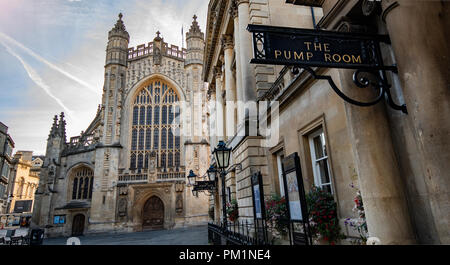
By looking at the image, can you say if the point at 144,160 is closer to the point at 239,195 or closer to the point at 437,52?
the point at 239,195

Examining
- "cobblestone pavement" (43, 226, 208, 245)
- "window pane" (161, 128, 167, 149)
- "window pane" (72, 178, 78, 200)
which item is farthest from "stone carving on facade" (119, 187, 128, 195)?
"window pane" (72, 178, 78, 200)

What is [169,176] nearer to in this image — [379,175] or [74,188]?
[74,188]

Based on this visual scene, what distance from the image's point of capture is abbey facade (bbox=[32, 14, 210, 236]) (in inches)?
1097

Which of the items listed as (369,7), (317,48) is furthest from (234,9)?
(317,48)

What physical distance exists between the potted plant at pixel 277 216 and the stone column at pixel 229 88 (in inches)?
250

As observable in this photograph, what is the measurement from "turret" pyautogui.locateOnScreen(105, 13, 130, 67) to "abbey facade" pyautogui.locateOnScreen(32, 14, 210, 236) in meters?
0.13

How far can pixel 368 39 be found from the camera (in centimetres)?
342

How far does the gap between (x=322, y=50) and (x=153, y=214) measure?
2944 cm

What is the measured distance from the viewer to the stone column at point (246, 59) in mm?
9805

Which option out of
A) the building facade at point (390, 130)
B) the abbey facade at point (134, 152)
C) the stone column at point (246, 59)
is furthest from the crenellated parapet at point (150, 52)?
the building facade at point (390, 130)

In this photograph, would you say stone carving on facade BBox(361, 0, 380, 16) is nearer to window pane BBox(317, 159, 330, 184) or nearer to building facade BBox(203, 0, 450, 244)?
building facade BBox(203, 0, 450, 244)

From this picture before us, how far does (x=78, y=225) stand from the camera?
93.9ft

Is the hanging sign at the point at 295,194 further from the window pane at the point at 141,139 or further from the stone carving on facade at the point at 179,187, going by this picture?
the window pane at the point at 141,139
